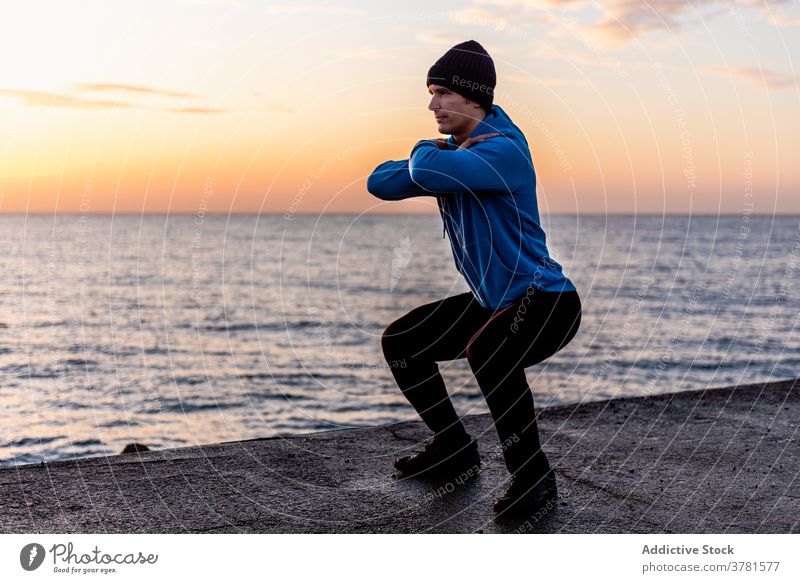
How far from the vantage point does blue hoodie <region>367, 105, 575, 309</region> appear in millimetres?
3361

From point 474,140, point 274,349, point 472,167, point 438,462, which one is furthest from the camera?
point 274,349

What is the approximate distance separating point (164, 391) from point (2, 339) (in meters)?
9.10

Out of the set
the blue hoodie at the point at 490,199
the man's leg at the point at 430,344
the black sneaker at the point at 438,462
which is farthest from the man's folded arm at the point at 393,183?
the black sneaker at the point at 438,462

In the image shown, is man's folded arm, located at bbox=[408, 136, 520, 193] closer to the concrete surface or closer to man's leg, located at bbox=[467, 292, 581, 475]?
man's leg, located at bbox=[467, 292, 581, 475]

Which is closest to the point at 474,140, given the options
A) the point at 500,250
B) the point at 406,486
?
the point at 500,250

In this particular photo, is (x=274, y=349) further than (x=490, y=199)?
Yes

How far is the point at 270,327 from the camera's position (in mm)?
24000

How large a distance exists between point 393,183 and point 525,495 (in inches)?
60.0

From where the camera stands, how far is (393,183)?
3.63 m

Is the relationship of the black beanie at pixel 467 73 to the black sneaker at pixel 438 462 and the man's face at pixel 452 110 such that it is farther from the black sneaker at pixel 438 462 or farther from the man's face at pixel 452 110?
the black sneaker at pixel 438 462

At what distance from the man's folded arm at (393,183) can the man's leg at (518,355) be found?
68 cm

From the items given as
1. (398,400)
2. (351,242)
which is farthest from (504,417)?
(351,242)

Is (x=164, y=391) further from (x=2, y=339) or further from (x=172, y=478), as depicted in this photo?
(x=172, y=478)

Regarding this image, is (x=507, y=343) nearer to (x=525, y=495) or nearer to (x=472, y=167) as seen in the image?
(x=525, y=495)
